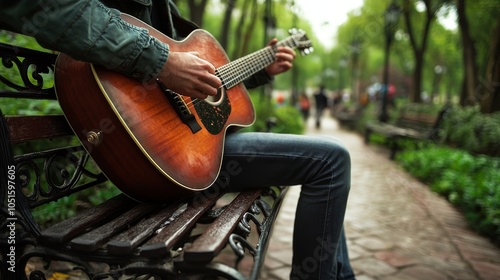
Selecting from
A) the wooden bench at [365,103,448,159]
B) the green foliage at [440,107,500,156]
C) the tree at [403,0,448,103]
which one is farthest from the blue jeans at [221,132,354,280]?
the tree at [403,0,448,103]

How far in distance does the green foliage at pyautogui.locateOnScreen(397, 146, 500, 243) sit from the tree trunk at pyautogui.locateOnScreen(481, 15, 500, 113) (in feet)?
4.25

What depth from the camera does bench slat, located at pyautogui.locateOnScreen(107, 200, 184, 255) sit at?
102 centimetres

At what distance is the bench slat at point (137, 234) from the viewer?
102 centimetres

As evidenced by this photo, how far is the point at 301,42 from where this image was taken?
7.75ft

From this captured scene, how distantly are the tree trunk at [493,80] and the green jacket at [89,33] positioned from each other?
7086 millimetres

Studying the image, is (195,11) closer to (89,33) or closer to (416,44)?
(89,33)

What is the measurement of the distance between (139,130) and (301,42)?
4.89 feet

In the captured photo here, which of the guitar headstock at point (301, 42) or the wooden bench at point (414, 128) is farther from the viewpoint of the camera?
the wooden bench at point (414, 128)

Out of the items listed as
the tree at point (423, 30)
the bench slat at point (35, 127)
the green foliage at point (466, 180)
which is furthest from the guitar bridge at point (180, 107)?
the tree at point (423, 30)

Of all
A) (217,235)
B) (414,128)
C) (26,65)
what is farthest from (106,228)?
(414,128)

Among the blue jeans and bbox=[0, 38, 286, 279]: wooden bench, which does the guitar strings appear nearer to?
the blue jeans

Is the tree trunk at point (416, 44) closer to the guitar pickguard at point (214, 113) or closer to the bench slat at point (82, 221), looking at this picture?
the guitar pickguard at point (214, 113)

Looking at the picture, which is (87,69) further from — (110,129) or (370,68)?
(370,68)

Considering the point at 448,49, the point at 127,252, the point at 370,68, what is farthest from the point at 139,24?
the point at 370,68
